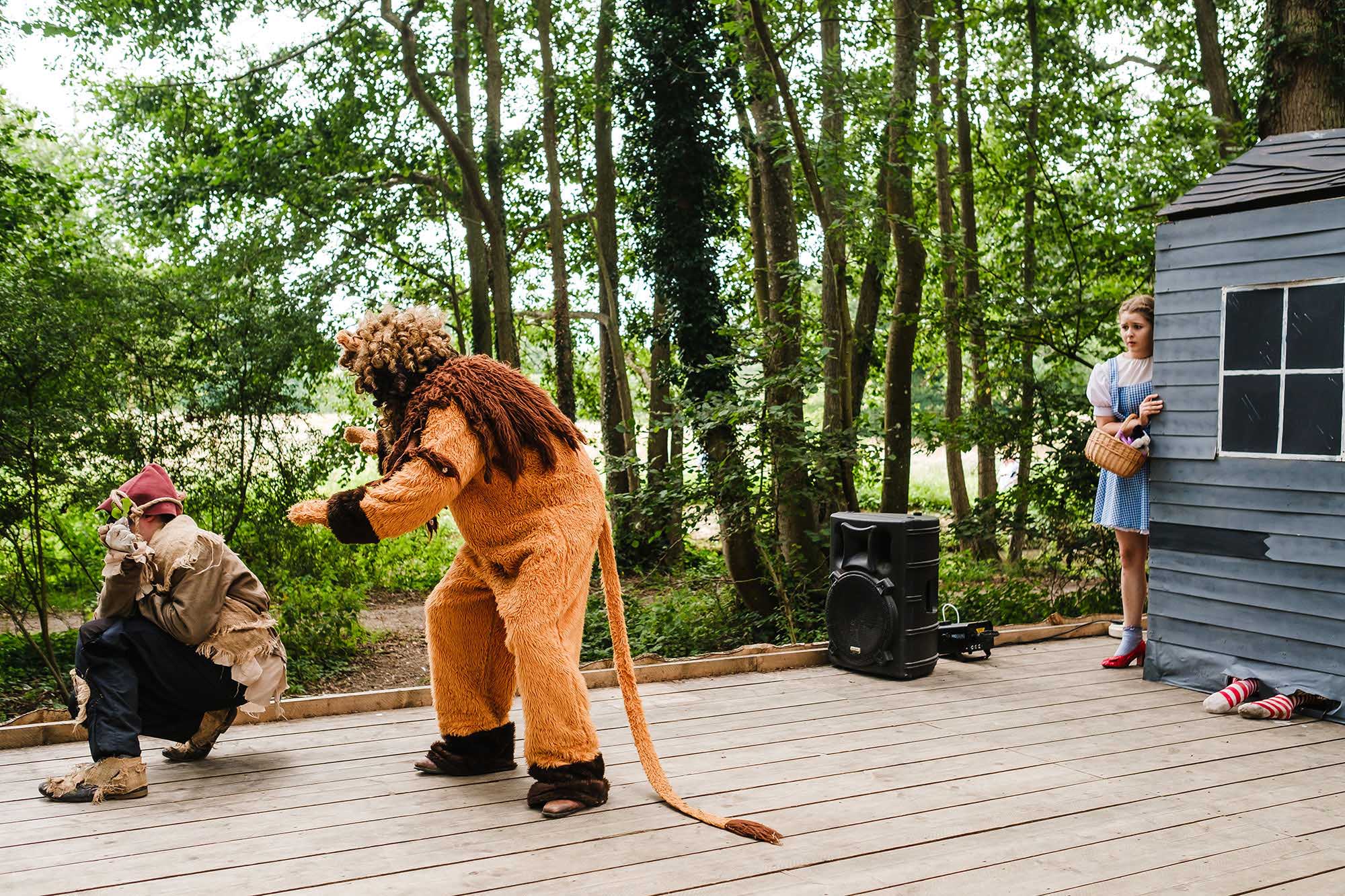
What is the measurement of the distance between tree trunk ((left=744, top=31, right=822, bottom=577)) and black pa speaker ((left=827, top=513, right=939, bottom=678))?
1.60 m

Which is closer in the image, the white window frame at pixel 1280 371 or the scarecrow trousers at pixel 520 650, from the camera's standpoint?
the scarecrow trousers at pixel 520 650

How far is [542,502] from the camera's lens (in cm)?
302

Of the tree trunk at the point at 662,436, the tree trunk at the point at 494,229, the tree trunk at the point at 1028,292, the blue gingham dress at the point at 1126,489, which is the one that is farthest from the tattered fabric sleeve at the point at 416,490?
the tree trunk at the point at 494,229

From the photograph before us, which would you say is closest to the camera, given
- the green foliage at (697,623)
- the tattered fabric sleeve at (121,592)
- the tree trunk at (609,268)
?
the tattered fabric sleeve at (121,592)

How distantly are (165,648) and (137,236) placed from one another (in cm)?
837

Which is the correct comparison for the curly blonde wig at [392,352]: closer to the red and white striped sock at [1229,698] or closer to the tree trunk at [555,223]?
the red and white striped sock at [1229,698]

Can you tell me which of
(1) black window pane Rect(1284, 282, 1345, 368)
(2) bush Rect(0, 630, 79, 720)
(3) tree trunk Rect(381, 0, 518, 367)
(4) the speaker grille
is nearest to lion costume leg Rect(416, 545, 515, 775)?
(4) the speaker grille

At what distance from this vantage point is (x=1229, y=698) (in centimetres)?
403

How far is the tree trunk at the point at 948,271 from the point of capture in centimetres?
755

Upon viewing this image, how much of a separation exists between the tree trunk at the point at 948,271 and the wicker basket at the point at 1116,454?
2960mm

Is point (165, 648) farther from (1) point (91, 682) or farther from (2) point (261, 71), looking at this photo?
(2) point (261, 71)

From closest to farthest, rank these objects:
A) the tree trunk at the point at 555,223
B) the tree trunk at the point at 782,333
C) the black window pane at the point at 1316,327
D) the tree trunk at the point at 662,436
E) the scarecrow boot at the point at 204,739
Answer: the scarecrow boot at the point at 204,739
the black window pane at the point at 1316,327
the tree trunk at the point at 782,333
the tree trunk at the point at 662,436
the tree trunk at the point at 555,223

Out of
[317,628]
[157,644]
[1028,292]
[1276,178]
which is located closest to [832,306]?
[1028,292]

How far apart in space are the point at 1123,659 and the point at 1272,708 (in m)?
0.86
